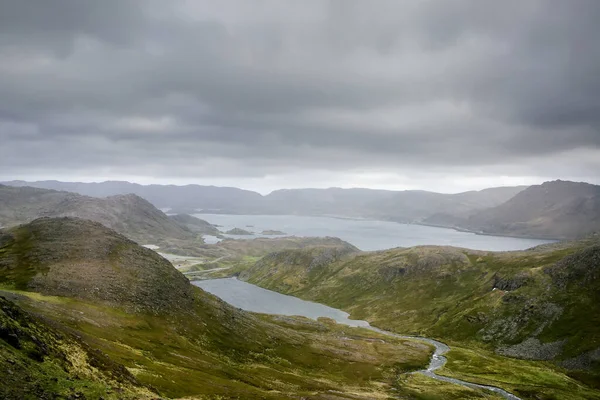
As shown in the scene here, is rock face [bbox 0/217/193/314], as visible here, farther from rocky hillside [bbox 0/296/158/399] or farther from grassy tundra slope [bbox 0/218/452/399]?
rocky hillside [bbox 0/296/158/399]

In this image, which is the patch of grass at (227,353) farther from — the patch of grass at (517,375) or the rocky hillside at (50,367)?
the patch of grass at (517,375)

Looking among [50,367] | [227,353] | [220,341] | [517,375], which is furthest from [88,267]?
[517,375]

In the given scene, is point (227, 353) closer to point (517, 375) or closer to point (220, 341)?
point (220, 341)

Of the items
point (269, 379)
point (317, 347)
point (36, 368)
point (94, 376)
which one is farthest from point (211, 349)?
point (36, 368)

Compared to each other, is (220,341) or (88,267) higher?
(88,267)

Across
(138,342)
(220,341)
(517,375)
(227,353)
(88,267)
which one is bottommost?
(517,375)

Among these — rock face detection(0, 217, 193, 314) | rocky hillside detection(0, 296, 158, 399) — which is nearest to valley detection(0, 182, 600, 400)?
rocky hillside detection(0, 296, 158, 399)

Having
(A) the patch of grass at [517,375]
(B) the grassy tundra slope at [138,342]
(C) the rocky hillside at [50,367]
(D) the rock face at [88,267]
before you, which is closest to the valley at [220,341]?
(C) the rocky hillside at [50,367]
